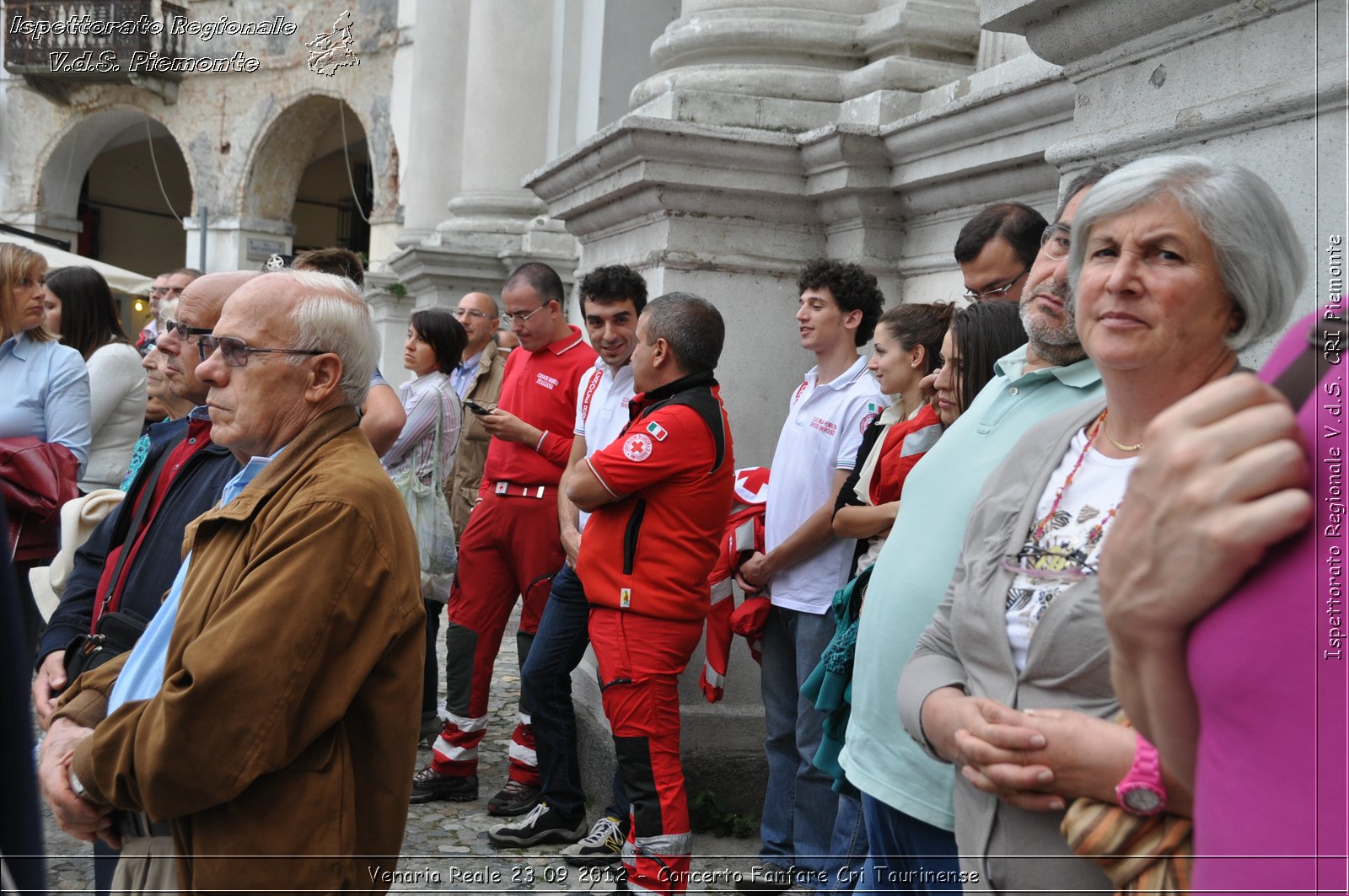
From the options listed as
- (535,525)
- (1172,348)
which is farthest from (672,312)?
(1172,348)

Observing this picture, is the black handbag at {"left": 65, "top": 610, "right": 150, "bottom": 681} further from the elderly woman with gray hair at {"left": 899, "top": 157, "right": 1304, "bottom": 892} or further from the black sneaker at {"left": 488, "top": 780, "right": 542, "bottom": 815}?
the black sneaker at {"left": 488, "top": 780, "right": 542, "bottom": 815}

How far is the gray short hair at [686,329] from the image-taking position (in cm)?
404

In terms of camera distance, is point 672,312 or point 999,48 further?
point 999,48

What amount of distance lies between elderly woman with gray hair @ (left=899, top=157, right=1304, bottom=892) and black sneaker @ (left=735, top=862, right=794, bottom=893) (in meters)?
2.29

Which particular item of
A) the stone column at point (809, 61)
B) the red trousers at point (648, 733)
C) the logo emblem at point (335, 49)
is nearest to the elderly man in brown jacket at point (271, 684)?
the red trousers at point (648, 733)

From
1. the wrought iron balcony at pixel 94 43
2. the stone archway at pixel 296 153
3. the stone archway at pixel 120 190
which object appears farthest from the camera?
the stone archway at pixel 120 190

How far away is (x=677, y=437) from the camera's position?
387 centimetres

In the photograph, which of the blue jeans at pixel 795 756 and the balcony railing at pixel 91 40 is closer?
the blue jeans at pixel 795 756

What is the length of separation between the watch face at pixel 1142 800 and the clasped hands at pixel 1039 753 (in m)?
0.04

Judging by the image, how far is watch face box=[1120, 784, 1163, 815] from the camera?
1522 millimetres

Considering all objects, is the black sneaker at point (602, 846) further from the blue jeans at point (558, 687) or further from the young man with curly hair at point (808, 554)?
the young man with curly hair at point (808, 554)

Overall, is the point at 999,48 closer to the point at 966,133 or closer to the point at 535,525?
the point at 966,133

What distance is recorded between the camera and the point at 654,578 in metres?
3.87

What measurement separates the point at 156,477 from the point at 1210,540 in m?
2.74
